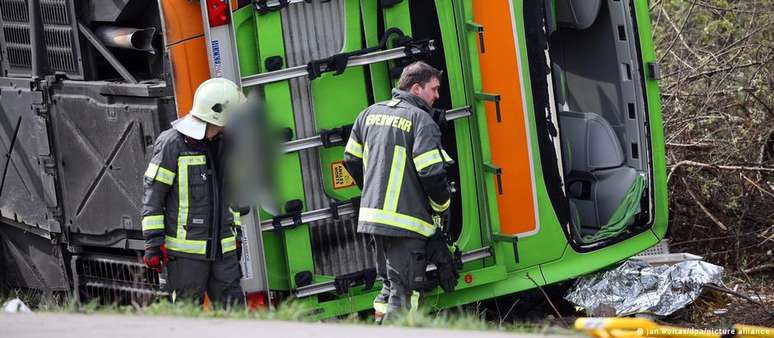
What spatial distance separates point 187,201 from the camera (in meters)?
5.99

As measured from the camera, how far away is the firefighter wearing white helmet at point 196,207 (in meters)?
5.88

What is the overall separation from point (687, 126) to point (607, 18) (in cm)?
178

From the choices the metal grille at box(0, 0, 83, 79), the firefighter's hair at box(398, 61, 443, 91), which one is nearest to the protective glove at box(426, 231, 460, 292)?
the firefighter's hair at box(398, 61, 443, 91)

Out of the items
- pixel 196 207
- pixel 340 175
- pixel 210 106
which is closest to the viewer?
pixel 210 106

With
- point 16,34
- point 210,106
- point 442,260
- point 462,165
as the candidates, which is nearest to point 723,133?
point 462,165

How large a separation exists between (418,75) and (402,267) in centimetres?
95

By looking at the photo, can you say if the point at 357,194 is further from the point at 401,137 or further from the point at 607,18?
the point at 607,18

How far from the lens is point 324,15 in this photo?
20.2 feet

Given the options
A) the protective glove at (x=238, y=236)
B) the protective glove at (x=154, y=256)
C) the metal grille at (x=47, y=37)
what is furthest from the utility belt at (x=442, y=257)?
the metal grille at (x=47, y=37)

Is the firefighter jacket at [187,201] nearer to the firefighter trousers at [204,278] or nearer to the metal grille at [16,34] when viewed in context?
the firefighter trousers at [204,278]

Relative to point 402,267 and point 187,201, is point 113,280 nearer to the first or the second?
point 187,201

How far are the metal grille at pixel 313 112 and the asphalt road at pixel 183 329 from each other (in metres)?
1.52

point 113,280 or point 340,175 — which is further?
point 113,280

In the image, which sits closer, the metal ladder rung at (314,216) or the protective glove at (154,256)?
the protective glove at (154,256)
